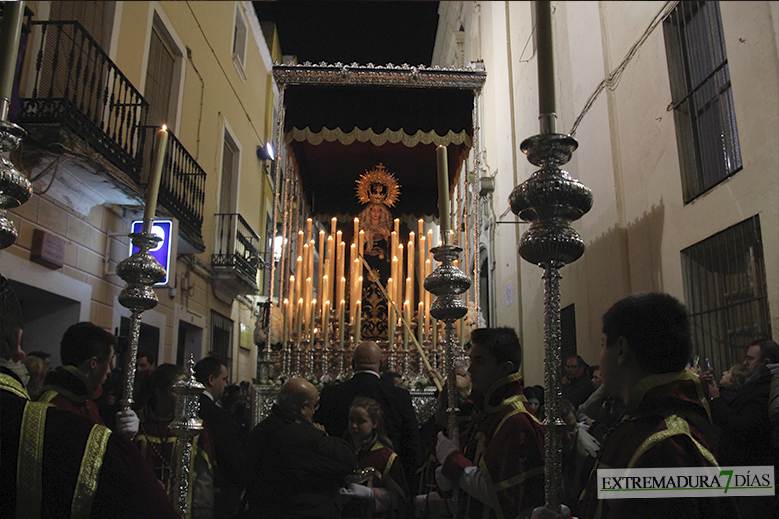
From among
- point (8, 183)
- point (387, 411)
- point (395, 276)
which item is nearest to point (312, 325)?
point (395, 276)

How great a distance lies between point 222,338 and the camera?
11273 mm

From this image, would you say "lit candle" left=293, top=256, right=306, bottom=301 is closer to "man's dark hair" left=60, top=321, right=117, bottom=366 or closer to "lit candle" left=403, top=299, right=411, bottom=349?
"lit candle" left=403, top=299, right=411, bottom=349

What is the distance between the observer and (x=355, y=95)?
19.8ft

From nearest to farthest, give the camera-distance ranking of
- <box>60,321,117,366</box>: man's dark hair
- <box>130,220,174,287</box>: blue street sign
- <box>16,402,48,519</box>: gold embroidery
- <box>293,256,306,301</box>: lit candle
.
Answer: <box>16,402,48,519</box>: gold embroidery → <box>60,321,117,366</box>: man's dark hair → <box>293,256,306,301</box>: lit candle → <box>130,220,174,287</box>: blue street sign

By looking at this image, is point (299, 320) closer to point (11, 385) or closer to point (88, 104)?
point (88, 104)

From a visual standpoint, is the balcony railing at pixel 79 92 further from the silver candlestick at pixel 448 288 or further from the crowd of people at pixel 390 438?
the silver candlestick at pixel 448 288

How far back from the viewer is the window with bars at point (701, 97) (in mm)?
4090

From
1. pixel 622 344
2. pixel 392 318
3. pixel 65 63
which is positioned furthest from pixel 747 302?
pixel 65 63

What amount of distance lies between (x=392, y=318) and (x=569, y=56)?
3906mm

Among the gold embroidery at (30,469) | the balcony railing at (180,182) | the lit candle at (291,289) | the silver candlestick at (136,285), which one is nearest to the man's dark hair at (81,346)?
the silver candlestick at (136,285)

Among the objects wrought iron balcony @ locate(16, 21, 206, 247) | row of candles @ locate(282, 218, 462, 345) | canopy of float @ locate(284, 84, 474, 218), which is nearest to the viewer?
wrought iron balcony @ locate(16, 21, 206, 247)

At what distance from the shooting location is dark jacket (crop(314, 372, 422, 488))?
11.1ft

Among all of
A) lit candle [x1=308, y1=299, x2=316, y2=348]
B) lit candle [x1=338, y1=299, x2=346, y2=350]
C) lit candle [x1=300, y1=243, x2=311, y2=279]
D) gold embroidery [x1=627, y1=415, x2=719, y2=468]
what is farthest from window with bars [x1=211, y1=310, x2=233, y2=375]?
gold embroidery [x1=627, y1=415, x2=719, y2=468]

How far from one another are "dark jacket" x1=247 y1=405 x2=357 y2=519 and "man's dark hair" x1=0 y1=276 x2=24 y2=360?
145cm
